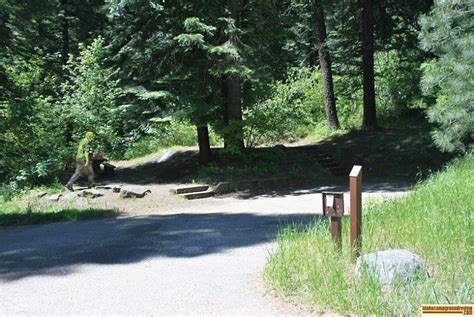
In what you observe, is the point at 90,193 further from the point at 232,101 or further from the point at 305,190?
the point at 305,190

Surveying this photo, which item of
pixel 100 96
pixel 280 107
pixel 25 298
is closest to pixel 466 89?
pixel 280 107

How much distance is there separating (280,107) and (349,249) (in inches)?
513

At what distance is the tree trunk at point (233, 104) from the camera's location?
1545cm

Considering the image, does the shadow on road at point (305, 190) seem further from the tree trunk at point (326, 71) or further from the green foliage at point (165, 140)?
the tree trunk at point (326, 71)

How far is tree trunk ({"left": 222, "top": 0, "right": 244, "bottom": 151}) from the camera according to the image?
50.7 ft

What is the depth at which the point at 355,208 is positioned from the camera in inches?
218

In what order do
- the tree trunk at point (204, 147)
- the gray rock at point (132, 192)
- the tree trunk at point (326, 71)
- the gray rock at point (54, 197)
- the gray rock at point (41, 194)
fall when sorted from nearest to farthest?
the gray rock at point (54, 197) < the gray rock at point (132, 192) < the gray rock at point (41, 194) < the tree trunk at point (204, 147) < the tree trunk at point (326, 71)

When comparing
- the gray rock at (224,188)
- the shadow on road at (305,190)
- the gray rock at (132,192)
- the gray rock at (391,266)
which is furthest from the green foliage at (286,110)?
the gray rock at (391,266)

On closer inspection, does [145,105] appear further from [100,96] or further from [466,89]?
[466,89]

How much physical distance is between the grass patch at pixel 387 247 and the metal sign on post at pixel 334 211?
0.45 feet

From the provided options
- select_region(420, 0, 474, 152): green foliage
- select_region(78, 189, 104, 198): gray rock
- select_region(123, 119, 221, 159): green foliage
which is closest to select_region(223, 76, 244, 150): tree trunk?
select_region(78, 189, 104, 198): gray rock

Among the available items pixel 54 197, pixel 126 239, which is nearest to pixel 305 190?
pixel 54 197

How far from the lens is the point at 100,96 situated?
22.1 meters

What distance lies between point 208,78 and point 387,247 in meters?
10.8
